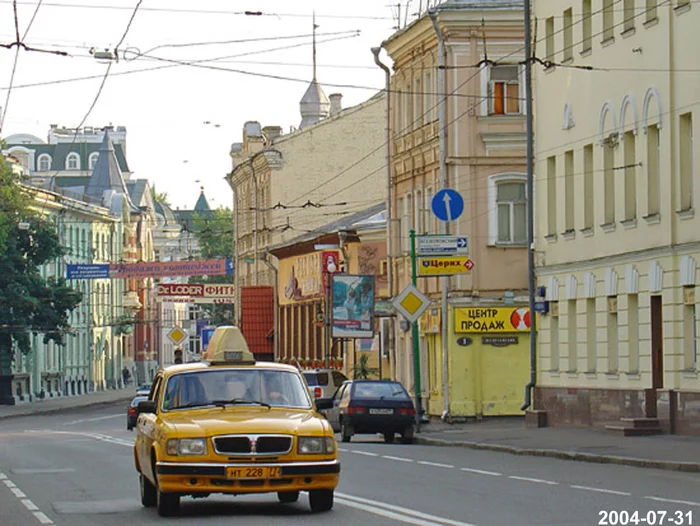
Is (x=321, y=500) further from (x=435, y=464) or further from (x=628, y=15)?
(x=628, y=15)

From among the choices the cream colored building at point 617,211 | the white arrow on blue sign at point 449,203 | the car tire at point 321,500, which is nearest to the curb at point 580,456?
the cream colored building at point 617,211

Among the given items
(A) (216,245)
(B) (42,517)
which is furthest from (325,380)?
(A) (216,245)

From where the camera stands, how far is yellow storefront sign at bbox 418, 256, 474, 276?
40719mm

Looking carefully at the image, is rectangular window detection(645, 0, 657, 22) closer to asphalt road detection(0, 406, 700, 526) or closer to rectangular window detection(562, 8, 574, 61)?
rectangular window detection(562, 8, 574, 61)

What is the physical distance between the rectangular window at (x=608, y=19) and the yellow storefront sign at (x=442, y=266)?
7.05 meters

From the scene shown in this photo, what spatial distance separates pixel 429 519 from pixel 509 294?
3182 centimetres

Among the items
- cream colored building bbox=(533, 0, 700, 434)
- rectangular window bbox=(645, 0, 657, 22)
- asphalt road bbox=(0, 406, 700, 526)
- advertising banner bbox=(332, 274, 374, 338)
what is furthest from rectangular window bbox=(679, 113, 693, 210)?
advertising banner bbox=(332, 274, 374, 338)

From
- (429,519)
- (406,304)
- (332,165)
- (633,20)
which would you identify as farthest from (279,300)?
(429,519)

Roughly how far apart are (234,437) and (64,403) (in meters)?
78.5

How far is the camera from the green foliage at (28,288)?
83875 mm

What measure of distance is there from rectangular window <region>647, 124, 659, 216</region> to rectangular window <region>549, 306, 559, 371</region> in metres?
7.54

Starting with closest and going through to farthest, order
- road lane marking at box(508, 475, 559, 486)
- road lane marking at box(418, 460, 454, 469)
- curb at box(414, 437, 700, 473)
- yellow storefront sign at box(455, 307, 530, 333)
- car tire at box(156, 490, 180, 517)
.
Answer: car tire at box(156, 490, 180, 517)
road lane marking at box(508, 475, 559, 486)
curb at box(414, 437, 700, 473)
road lane marking at box(418, 460, 454, 469)
yellow storefront sign at box(455, 307, 530, 333)

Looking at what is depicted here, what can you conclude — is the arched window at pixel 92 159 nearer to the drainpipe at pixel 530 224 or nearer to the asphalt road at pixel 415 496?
the drainpipe at pixel 530 224

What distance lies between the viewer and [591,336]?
38188mm
